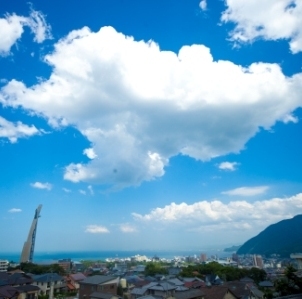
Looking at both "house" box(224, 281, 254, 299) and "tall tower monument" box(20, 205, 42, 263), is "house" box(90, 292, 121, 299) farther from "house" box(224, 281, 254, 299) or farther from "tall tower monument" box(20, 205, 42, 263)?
"tall tower monument" box(20, 205, 42, 263)

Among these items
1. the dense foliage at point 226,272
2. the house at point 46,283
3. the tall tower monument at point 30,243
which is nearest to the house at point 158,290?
the house at point 46,283

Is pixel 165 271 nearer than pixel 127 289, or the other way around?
pixel 127 289

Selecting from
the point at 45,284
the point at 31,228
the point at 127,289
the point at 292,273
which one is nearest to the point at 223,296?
the point at 292,273

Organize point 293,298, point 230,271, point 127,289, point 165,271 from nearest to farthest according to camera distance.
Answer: point 293,298 < point 127,289 < point 230,271 < point 165,271

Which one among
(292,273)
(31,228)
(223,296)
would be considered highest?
(31,228)

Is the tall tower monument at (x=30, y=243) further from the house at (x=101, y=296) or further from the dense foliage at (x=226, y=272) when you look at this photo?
the house at (x=101, y=296)

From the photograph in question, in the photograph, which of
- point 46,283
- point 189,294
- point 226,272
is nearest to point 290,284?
point 189,294

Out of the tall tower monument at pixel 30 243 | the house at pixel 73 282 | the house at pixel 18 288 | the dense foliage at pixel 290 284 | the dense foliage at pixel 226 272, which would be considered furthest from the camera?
the tall tower monument at pixel 30 243

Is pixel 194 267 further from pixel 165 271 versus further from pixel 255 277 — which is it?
pixel 255 277

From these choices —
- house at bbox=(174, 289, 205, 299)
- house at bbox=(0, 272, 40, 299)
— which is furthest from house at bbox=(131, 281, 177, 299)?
house at bbox=(0, 272, 40, 299)
